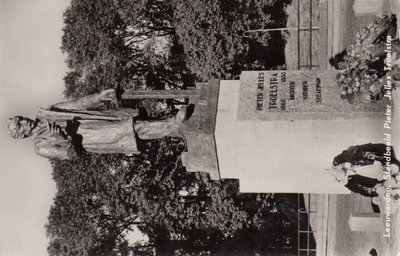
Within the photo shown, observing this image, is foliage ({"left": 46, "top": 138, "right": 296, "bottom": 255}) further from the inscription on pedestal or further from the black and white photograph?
the inscription on pedestal

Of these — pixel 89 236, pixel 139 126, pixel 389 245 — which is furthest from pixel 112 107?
pixel 89 236

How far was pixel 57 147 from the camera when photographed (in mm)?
11398

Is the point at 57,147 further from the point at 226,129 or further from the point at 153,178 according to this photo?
the point at 153,178

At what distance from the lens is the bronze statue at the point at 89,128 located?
452 inches

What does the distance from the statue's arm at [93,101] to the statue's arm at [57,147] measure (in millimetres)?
1106

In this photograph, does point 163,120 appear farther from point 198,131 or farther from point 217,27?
point 217,27

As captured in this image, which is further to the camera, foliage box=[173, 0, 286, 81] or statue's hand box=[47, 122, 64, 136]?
foliage box=[173, 0, 286, 81]

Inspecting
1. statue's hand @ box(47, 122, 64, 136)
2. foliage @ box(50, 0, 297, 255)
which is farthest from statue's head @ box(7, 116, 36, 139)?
foliage @ box(50, 0, 297, 255)

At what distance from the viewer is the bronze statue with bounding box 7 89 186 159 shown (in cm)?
1149

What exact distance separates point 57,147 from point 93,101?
144cm

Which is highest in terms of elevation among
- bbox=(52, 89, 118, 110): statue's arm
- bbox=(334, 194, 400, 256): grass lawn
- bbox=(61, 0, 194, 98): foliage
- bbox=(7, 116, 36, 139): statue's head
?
bbox=(52, 89, 118, 110): statue's arm

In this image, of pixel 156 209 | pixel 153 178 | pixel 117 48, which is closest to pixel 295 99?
pixel 156 209

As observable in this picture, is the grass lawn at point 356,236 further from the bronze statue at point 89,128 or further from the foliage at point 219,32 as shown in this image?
the foliage at point 219,32

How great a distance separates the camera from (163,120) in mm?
11711
